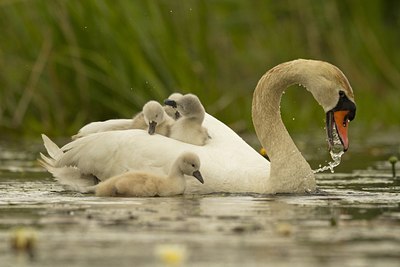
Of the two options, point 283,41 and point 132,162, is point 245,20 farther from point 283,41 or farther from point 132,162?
point 132,162

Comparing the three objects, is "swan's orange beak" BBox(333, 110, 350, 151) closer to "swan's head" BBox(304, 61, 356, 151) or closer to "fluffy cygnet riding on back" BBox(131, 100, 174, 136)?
"swan's head" BBox(304, 61, 356, 151)

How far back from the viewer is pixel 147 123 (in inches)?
446

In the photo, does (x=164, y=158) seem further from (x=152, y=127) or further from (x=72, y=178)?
(x=72, y=178)

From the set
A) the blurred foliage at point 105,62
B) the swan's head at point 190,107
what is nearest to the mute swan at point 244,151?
the swan's head at point 190,107

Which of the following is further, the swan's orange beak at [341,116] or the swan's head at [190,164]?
the swan's orange beak at [341,116]

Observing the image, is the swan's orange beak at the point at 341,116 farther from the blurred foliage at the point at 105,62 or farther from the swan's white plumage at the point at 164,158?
the blurred foliage at the point at 105,62

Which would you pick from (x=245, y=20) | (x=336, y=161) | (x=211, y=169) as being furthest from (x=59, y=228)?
(x=245, y=20)

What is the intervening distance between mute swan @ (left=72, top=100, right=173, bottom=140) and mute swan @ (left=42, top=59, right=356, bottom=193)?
0.47 feet

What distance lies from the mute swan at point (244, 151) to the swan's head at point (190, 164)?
0.90 ft

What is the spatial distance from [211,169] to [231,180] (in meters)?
0.17

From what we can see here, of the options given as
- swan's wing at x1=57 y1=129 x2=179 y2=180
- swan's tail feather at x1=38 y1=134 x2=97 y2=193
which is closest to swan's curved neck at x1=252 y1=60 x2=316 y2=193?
swan's wing at x1=57 y1=129 x2=179 y2=180

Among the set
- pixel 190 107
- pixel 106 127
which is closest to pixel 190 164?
pixel 190 107

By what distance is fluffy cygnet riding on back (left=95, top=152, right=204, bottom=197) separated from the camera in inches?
402

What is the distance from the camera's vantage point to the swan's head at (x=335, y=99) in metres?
10.8
